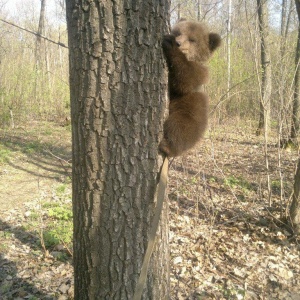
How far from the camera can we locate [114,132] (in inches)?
59.6

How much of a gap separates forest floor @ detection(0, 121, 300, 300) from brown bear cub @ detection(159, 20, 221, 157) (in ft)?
5.02

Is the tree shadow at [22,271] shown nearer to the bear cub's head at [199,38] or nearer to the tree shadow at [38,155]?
the tree shadow at [38,155]

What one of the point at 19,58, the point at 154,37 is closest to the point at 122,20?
the point at 154,37

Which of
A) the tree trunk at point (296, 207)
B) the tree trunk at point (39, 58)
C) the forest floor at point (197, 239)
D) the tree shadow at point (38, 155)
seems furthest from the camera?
the tree trunk at point (39, 58)

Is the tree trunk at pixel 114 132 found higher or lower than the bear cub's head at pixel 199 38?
lower

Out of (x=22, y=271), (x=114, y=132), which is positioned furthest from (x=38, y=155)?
(x=114, y=132)

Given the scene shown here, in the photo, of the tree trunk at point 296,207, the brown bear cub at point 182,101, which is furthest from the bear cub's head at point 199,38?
the tree trunk at point 296,207

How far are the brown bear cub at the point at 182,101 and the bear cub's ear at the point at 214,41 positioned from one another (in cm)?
36

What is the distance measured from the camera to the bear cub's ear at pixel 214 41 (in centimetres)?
279

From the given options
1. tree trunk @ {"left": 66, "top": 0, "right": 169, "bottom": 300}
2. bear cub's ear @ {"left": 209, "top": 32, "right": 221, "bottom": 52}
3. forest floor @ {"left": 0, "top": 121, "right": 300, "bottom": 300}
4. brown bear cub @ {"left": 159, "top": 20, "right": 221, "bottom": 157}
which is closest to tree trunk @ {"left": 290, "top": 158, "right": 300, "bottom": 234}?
forest floor @ {"left": 0, "top": 121, "right": 300, "bottom": 300}

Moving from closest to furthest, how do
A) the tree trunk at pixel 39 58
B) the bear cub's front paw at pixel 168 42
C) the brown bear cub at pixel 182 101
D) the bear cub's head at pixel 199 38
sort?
the bear cub's front paw at pixel 168 42, the brown bear cub at pixel 182 101, the bear cub's head at pixel 199 38, the tree trunk at pixel 39 58

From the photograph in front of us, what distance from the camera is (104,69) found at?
57.5 inches

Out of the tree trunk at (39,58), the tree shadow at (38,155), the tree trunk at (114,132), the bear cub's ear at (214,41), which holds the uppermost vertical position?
the tree trunk at (39,58)

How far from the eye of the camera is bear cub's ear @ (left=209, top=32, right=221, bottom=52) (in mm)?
2785
